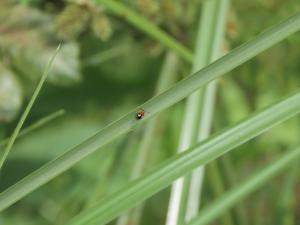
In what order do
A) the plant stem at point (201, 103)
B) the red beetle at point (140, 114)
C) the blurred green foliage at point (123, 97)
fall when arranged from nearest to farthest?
the red beetle at point (140, 114), the plant stem at point (201, 103), the blurred green foliage at point (123, 97)

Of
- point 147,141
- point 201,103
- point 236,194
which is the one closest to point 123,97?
point 147,141

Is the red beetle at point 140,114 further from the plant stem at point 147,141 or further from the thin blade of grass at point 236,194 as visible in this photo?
the plant stem at point 147,141

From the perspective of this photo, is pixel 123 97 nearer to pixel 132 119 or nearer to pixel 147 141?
pixel 147 141

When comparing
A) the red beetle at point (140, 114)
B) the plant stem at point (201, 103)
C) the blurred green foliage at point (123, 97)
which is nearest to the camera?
the red beetle at point (140, 114)

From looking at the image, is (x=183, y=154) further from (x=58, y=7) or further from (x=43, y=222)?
(x=43, y=222)

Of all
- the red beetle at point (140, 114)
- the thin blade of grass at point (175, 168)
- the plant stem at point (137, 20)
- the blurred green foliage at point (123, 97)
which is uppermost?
the blurred green foliage at point (123, 97)

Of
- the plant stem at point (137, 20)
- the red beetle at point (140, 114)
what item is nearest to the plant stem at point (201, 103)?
the plant stem at point (137, 20)

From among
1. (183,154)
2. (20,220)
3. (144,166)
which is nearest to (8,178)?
(20,220)

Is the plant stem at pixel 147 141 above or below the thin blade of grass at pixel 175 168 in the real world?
above
